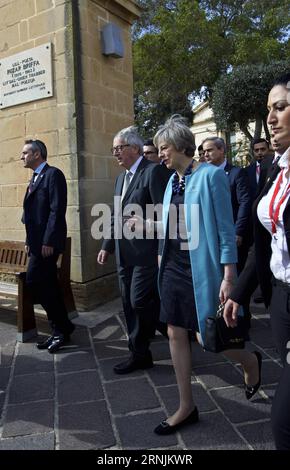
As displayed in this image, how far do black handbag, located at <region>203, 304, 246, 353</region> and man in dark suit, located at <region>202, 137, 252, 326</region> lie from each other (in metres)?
1.93

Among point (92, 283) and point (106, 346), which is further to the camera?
point (92, 283)

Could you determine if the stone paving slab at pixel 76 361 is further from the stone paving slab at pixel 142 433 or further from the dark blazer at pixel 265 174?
the dark blazer at pixel 265 174

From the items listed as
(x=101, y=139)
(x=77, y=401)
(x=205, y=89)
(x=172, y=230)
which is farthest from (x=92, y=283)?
(x=205, y=89)

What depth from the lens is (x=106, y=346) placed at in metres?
3.98

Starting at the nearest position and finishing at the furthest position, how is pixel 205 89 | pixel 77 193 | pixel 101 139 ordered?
pixel 77 193 → pixel 101 139 → pixel 205 89

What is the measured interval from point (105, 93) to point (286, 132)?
13.1 ft

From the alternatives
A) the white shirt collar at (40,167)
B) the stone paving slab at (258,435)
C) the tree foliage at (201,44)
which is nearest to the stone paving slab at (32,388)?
the stone paving slab at (258,435)

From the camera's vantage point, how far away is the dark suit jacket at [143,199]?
10.5 feet

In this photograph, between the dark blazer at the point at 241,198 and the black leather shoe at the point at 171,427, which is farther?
the dark blazer at the point at 241,198

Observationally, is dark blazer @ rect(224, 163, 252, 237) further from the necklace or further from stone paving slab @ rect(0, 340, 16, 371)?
stone paving slab @ rect(0, 340, 16, 371)

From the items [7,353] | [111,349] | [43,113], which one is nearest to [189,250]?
[111,349]

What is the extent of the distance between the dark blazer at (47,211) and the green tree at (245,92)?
12.0 metres

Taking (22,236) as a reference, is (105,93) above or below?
above
